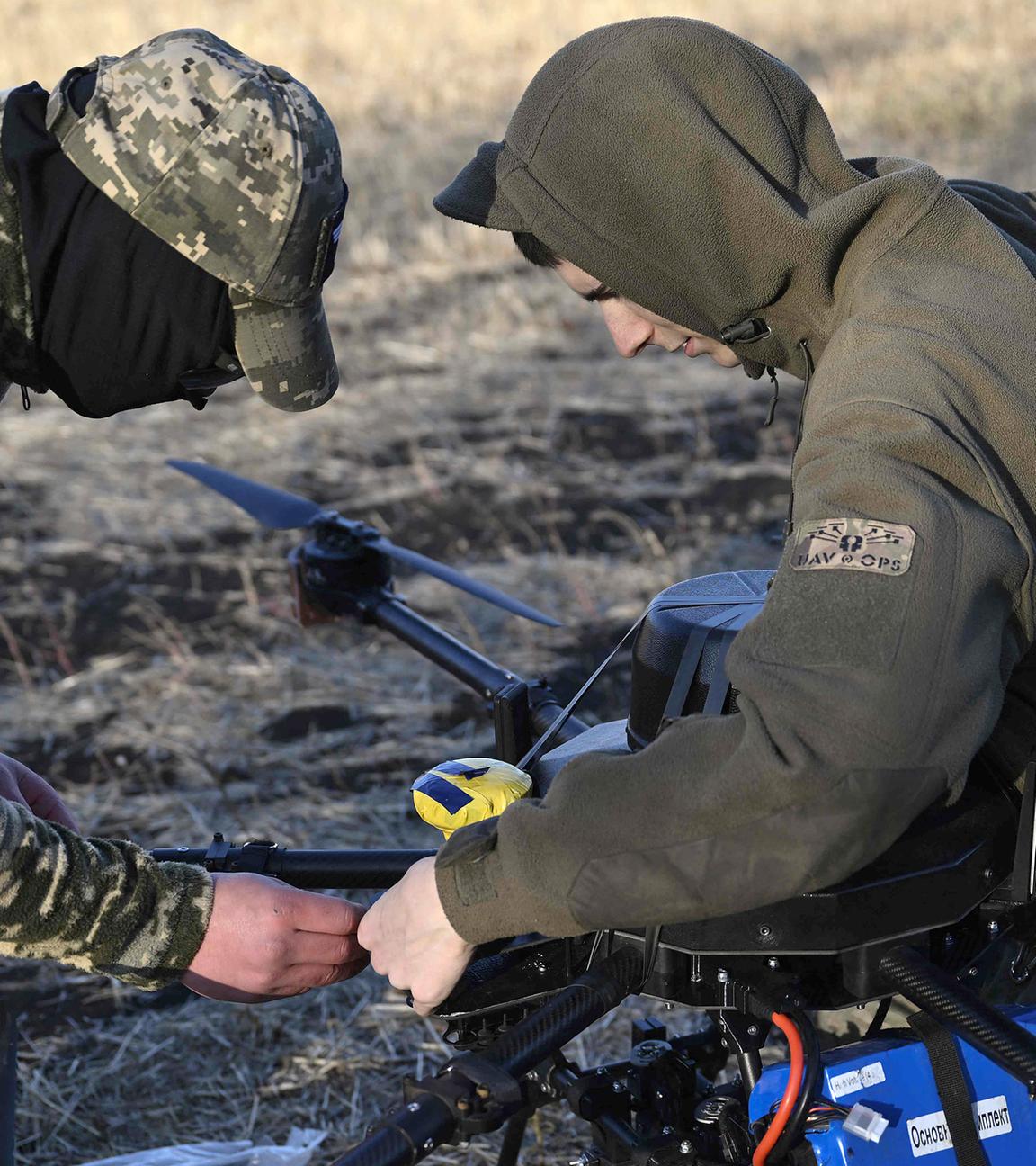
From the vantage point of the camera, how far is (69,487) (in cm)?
850

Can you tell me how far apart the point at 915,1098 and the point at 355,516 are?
577 cm

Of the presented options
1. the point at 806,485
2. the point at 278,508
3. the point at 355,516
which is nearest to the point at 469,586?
the point at 278,508

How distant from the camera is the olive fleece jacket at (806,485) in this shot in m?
2.17

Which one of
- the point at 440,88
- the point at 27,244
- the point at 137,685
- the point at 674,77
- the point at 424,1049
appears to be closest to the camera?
the point at 674,77

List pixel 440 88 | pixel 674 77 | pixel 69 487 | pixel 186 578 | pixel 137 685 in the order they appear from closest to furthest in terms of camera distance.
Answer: pixel 674 77 < pixel 137 685 < pixel 186 578 < pixel 69 487 < pixel 440 88

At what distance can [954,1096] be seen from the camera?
239 cm

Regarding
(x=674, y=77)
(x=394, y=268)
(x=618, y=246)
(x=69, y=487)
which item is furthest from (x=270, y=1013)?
(x=394, y=268)

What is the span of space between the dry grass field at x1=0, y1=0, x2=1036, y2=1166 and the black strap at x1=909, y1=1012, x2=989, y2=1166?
169 centimetres

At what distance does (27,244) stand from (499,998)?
183cm

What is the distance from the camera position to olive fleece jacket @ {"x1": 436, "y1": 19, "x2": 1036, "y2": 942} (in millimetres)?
2168

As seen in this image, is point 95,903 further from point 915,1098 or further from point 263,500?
point 263,500

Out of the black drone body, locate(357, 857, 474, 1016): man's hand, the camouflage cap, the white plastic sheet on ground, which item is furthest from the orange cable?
the camouflage cap

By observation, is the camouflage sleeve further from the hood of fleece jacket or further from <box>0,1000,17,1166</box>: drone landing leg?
the hood of fleece jacket

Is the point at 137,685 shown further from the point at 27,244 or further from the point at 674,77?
the point at 674,77
